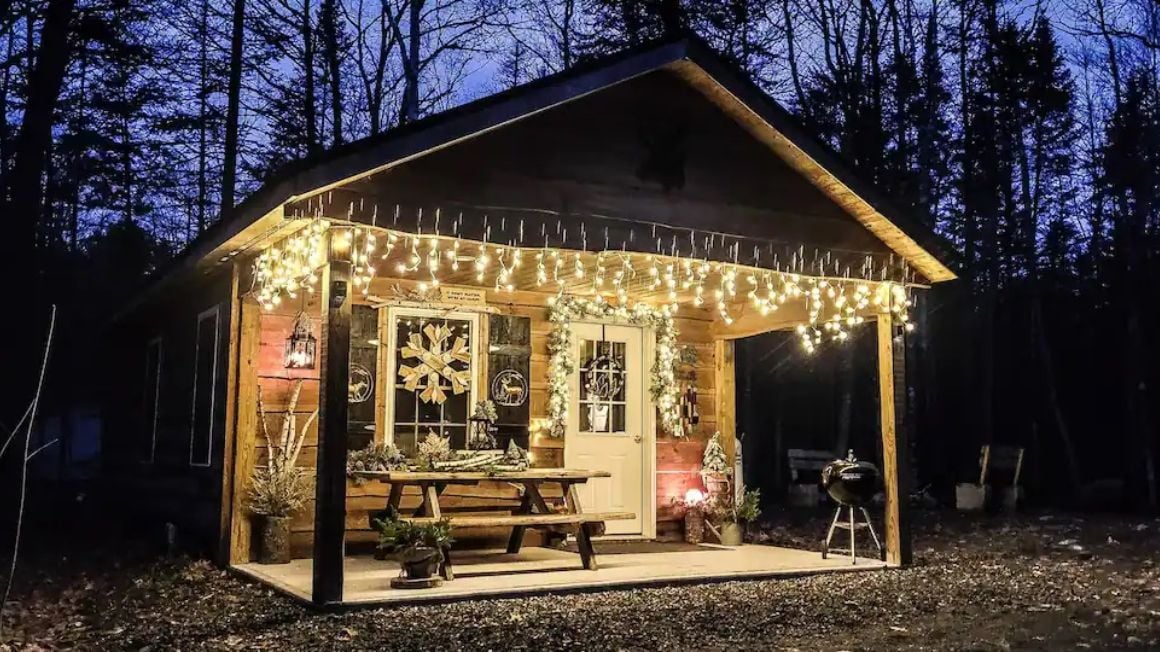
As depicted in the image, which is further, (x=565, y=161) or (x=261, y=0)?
(x=261, y=0)

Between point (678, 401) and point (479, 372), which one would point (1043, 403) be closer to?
point (678, 401)

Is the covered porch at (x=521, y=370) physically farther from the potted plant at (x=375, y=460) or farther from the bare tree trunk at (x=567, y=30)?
the bare tree trunk at (x=567, y=30)

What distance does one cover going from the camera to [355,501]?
8.73 metres

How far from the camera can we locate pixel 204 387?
9.51 m

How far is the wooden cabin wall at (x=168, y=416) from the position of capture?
891 centimetres

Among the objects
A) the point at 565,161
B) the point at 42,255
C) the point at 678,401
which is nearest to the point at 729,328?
the point at 678,401

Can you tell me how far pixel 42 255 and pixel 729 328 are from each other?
49.8 feet

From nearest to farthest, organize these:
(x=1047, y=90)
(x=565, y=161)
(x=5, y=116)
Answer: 1. (x=565, y=161)
2. (x=5, y=116)
3. (x=1047, y=90)

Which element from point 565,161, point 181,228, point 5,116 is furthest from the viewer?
point 181,228

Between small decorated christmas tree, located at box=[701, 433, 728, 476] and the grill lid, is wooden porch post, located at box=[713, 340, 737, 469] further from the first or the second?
the grill lid

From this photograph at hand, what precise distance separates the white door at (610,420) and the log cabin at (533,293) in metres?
0.02

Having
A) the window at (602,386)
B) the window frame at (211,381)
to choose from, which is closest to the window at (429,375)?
the window at (602,386)

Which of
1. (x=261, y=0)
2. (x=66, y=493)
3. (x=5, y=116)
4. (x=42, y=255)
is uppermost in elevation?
(x=261, y=0)

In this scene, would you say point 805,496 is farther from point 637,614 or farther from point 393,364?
point 637,614
